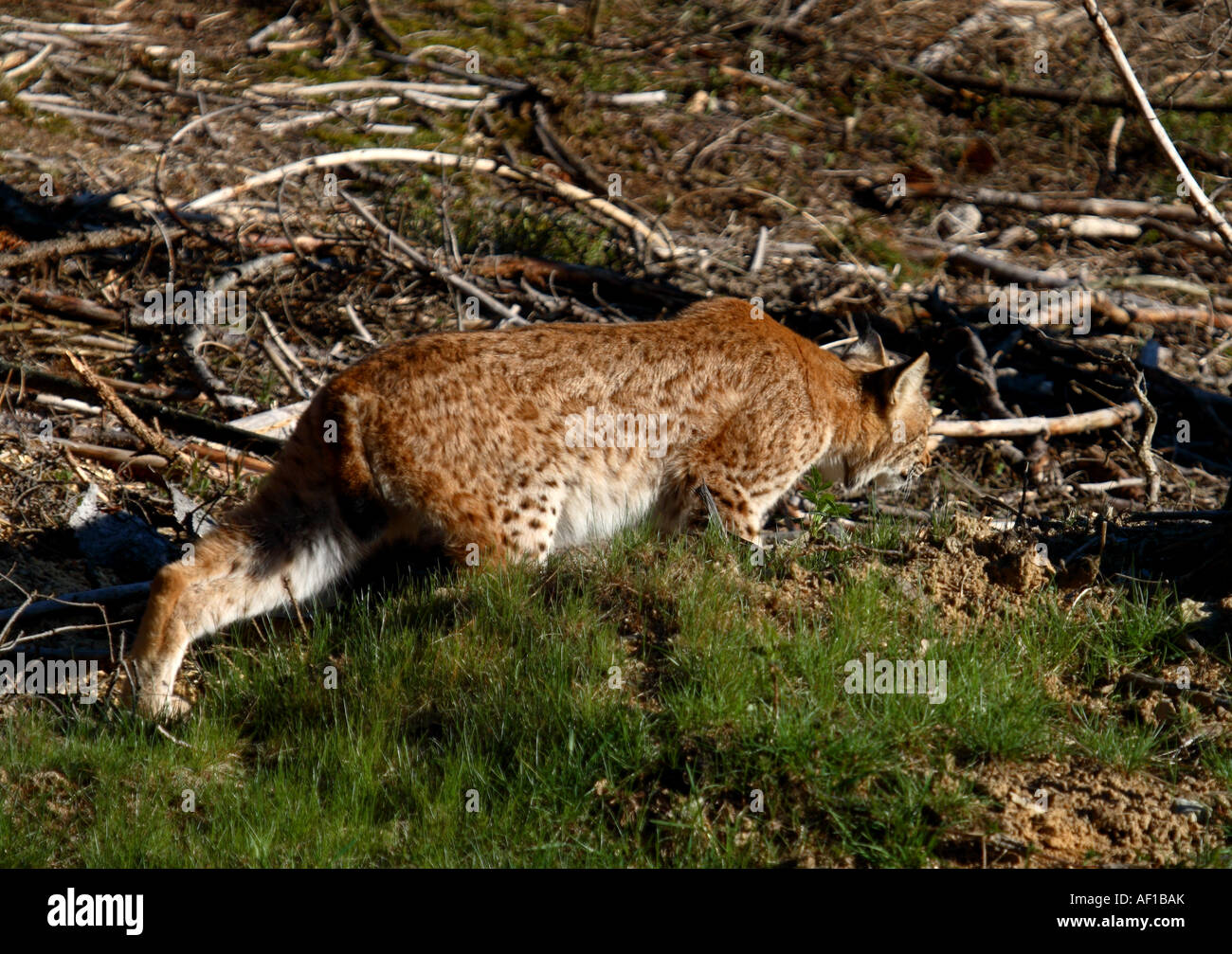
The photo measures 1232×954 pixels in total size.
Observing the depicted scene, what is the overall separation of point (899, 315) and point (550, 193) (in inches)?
116

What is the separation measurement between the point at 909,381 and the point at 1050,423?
2.06 metres

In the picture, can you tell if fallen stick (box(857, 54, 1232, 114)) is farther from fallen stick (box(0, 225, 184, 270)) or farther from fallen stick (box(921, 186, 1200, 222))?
fallen stick (box(0, 225, 184, 270))

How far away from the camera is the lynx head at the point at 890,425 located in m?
6.31

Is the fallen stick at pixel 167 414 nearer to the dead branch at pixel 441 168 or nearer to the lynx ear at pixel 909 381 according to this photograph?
the dead branch at pixel 441 168

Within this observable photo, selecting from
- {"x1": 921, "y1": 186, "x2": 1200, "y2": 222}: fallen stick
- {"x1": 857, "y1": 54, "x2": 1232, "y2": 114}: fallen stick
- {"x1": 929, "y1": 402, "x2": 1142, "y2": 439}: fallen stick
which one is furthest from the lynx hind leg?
{"x1": 857, "y1": 54, "x2": 1232, "y2": 114}: fallen stick


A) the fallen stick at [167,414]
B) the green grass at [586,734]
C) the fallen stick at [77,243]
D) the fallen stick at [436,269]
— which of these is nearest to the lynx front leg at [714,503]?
the green grass at [586,734]

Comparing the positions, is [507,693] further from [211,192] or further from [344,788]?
[211,192]

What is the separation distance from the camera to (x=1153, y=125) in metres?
5.72

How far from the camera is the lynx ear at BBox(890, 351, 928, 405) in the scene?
6.18 meters

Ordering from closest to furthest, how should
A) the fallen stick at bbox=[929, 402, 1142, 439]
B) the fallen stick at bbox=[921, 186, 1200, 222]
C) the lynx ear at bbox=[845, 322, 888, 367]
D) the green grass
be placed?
1. the green grass
2. the lynx ear at bbox=[845, 322, 888, 367]
3. the fallen stick at bbox=[929, 402, 1142, 439]
4. the fallen stick at bbox=[921, 186, 1200, 222]

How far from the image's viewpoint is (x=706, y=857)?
3.63 m

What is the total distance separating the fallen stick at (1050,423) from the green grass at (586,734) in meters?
3.14

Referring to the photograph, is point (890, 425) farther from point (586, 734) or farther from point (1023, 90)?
point (1023, 90)

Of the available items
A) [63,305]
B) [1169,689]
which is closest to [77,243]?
[63,305]
